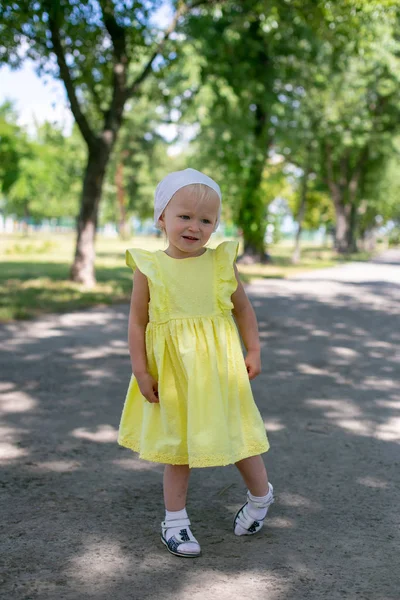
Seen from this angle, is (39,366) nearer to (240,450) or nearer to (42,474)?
(42,474)

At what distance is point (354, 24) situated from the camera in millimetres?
15062

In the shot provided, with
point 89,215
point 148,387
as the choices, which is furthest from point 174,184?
point 89,215

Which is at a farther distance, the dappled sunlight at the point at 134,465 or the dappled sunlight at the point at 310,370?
the dappled sunlight at the point at 310,370

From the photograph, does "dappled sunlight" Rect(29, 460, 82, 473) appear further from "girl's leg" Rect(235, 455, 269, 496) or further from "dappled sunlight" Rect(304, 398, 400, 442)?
"dappled sunlight" Rect(304, 398, 400, 442)

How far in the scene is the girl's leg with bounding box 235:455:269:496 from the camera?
3.18 metres

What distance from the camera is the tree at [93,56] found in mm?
13680

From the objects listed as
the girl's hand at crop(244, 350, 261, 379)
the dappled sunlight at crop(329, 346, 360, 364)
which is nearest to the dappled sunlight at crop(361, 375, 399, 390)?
the dappled sunlight at crop(329, 346, 360, 364)

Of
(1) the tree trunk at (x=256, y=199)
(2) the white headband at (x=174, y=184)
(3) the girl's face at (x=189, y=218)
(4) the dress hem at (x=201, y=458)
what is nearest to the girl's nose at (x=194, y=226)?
(3) the girl's face at (x=189, y=218)

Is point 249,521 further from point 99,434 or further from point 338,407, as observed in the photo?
point 338,407

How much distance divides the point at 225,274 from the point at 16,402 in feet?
9.16

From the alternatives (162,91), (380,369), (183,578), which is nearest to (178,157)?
(162,91)

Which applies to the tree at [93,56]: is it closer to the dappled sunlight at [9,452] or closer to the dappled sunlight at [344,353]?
the dappled sunlight at [344,353]

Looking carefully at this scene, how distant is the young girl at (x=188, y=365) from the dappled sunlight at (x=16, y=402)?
2.19 m

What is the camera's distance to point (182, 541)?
2.96m
